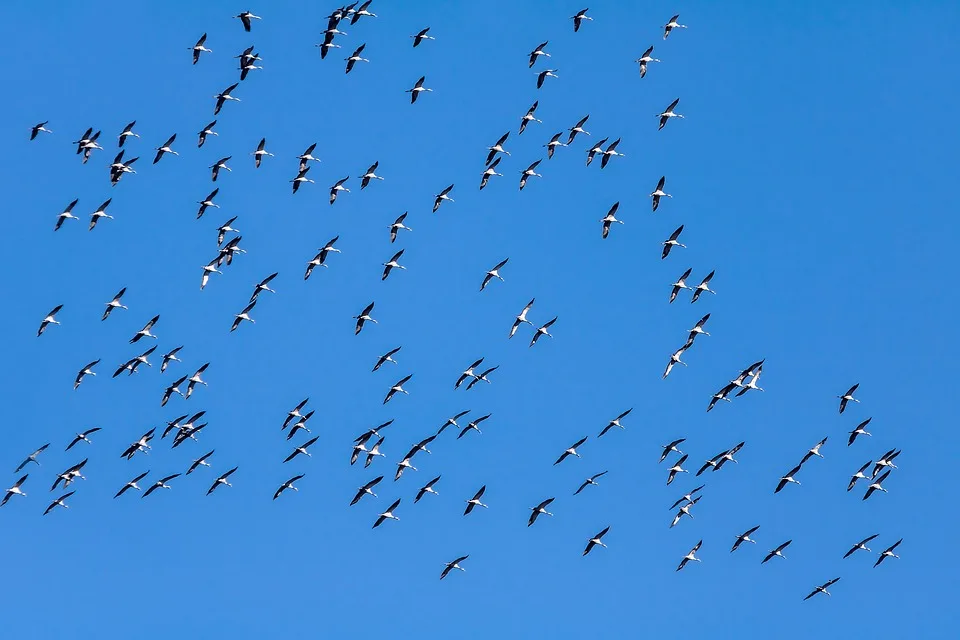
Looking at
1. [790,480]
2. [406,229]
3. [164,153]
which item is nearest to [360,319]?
[406,229]

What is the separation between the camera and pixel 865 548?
112938 millimetres

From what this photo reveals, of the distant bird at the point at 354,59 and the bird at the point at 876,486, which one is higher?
the distant bird at the point at 354,59

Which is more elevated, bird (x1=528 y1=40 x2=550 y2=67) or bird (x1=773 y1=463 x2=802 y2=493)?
bird (x1=528 y1=40 x2=550 y2=67)

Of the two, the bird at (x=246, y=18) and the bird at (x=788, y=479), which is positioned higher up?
the bird at (x=246, y=18)

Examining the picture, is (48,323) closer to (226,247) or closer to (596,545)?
(226,247)

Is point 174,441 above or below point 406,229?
below

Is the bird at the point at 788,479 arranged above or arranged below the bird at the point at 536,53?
below

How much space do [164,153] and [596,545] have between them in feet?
102

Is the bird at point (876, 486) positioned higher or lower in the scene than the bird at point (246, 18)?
lower

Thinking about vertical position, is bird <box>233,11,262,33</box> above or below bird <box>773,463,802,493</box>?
above

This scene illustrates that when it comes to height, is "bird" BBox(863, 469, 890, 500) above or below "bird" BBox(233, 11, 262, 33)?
below

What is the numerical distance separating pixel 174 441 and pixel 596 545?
23243 millimetres

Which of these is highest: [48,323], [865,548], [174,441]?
[48,323]

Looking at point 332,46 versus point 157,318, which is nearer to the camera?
point 332,46
